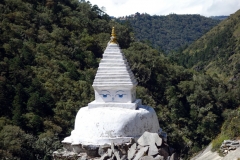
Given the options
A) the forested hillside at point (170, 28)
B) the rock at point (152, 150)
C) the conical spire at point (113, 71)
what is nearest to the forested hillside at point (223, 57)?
the conical spire at point (113, 71)

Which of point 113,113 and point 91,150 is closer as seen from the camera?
point 91,150

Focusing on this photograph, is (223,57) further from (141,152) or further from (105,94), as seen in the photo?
(141,152)

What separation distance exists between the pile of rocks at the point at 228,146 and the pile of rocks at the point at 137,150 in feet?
7.39

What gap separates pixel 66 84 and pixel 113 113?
75.0 ft

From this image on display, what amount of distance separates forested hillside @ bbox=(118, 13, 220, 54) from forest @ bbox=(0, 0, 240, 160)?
8531 cm

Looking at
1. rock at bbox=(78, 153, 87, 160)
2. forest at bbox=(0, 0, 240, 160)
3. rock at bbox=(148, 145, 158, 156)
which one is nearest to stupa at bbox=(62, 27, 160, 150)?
rock at bbox=(78, 153, 87, 160)

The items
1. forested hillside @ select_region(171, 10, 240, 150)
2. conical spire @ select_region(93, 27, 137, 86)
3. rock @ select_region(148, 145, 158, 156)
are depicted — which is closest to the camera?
rock @ select_region(148, 145, 158, 156)

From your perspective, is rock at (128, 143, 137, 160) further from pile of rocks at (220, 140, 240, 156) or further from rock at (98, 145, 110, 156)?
pile of rocks at (220, 140, 240, 156)

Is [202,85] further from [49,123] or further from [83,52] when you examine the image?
[49,123]

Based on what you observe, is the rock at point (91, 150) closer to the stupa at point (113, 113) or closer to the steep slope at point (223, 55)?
the stupa at point (113, 113)

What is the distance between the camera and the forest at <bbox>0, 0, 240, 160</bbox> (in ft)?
102

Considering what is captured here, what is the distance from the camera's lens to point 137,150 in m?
13.3

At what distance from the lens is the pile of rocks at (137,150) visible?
42.1 ft

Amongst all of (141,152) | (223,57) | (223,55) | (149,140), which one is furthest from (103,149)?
(223,55)
